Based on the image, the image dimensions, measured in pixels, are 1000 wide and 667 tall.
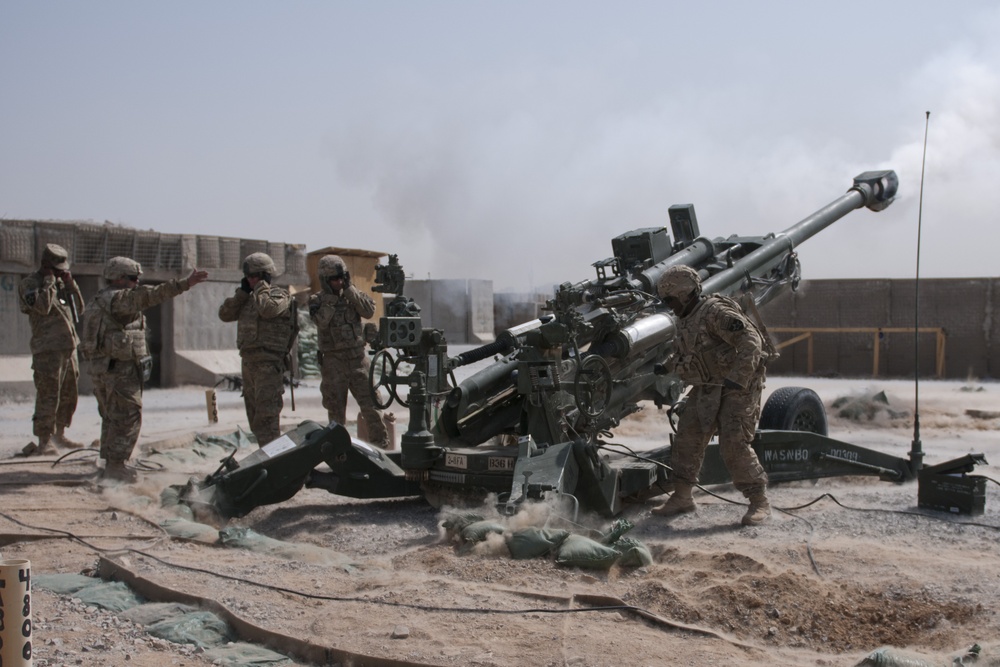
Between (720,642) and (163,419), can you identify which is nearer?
(720,642)

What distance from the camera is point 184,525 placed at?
611cm

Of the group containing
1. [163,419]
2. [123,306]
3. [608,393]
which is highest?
[123,306]

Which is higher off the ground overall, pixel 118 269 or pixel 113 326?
pixel 118 269

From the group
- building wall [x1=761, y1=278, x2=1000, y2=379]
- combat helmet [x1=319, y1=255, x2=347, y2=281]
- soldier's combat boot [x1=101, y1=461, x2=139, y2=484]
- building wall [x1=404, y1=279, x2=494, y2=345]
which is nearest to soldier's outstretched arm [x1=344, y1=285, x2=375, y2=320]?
combat helmet [x1=319, y1=255, x2=347, y2=281]

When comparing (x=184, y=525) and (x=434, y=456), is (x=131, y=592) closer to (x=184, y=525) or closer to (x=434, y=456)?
(x=184, y=525)

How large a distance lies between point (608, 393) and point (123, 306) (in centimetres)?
Answer: 386

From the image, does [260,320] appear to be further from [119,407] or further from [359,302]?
[119,407]

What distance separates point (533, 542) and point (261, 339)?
151 inches

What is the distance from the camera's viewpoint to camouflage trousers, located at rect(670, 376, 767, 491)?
21.4 ft

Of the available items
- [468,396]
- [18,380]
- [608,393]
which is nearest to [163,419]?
[18,380]

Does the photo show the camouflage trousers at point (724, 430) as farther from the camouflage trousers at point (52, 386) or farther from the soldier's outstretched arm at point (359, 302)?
the camouflage trousers at point (52, 386)

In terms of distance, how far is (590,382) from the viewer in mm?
6793

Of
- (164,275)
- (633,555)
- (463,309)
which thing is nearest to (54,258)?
(633,555)

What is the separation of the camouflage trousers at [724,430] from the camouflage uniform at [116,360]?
4.03 metres
